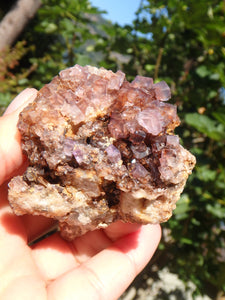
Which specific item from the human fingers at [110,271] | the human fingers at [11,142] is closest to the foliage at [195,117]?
the human fingers at [110,271]

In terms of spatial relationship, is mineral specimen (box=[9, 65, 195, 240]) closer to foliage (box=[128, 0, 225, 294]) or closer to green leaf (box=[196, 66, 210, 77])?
foliage (box=[128, 0, 225, 294])

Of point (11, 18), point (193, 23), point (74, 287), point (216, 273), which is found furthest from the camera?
point (11, 18)

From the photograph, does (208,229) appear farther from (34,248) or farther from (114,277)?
(34,248)

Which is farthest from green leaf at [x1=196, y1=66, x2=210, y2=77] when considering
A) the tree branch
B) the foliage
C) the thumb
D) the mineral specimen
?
the tree branch

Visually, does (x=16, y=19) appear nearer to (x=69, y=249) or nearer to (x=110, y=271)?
(x=69, y=249)

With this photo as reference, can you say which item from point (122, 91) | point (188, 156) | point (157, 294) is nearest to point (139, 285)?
point (157, 294)

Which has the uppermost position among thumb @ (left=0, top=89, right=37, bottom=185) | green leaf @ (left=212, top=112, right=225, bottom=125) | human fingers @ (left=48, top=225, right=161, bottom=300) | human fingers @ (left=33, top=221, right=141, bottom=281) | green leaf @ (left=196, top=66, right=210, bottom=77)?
green leaf @ (left=196, top=66, right=210, bottom=77)

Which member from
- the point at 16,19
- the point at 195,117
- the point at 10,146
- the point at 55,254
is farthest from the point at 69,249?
the point at 16,19
